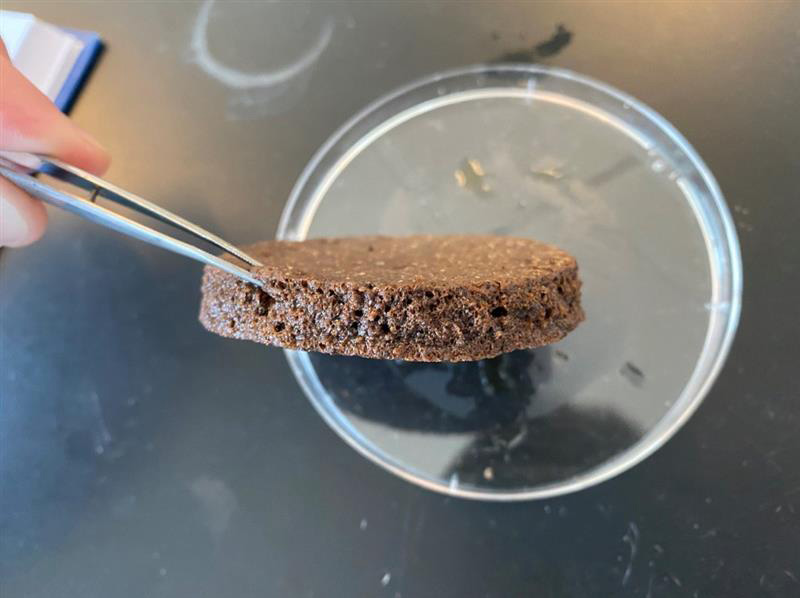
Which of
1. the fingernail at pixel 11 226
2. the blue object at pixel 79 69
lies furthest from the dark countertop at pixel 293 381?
the fingernail at pixel 11 226

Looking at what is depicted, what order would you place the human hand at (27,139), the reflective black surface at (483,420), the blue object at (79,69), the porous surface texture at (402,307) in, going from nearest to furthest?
the porous surface texture at (402,307) → the human hand at (27,139) → the reflective black surface at (483,420) → the blue object at (79,69)

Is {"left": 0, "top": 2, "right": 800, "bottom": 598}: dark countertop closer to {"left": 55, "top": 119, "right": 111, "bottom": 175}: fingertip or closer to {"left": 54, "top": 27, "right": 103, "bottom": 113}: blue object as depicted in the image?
{"left": 54, "top": 27, "right": 103, "bottom": 113}: blue object

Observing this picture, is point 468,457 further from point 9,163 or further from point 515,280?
point 9,163

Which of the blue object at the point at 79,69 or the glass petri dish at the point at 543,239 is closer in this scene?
the glass petri dish at the point at 543,239

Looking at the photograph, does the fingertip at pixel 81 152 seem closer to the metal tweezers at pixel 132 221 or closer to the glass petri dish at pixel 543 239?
the metal tweezers at pixel 132 221

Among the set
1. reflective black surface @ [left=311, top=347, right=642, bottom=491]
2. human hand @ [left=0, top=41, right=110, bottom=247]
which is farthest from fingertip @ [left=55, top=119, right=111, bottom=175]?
reflective black surface @ [left=311, top=347, right=642, bottom=491]

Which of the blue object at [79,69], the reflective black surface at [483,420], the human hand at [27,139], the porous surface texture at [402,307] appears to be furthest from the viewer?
the blue object at [79,69]

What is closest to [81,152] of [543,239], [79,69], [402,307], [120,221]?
[120,221]

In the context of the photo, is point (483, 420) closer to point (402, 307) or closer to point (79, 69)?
point (402, 307)
